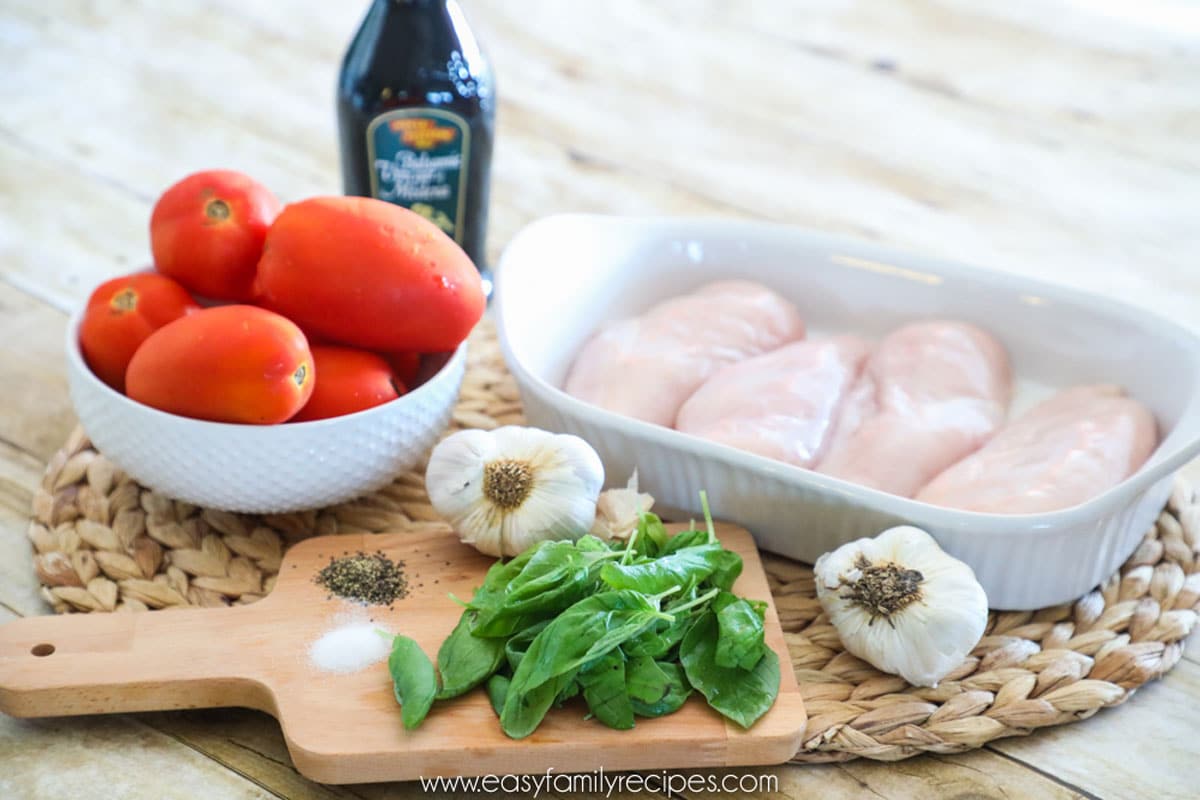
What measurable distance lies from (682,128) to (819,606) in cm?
110

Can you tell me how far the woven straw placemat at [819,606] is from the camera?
1.05 m

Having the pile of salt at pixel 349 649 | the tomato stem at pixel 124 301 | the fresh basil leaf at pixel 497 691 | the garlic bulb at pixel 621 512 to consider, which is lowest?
the pile of salt at pixel 349 649

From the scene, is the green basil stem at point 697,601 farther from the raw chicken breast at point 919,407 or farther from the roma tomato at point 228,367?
the roma tomato at point 228,367

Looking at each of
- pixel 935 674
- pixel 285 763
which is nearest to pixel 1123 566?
pixel 935 674

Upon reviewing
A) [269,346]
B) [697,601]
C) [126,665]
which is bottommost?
[126,665]

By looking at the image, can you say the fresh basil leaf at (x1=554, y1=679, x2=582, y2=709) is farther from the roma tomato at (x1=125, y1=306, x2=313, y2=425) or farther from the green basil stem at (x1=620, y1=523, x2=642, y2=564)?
the roma tomato at (x1=125, y1=306, x2=313, y2=425)

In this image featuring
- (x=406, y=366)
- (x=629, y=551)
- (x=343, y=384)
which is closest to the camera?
(x=629, y=551)

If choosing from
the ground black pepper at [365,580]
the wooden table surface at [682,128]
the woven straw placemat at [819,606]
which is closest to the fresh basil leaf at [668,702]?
the woven straw placemat at [819,606]

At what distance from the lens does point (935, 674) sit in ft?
3.47

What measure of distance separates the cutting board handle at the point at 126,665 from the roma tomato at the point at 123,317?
0.23 metres

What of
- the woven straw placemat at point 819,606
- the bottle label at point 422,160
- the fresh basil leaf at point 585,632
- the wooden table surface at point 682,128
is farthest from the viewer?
the wooden table surface at point 682,128

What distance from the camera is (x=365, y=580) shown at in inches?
43.4

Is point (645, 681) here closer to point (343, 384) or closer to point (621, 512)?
point (621, 512)

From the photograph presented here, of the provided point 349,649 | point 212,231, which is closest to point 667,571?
point 349,649
